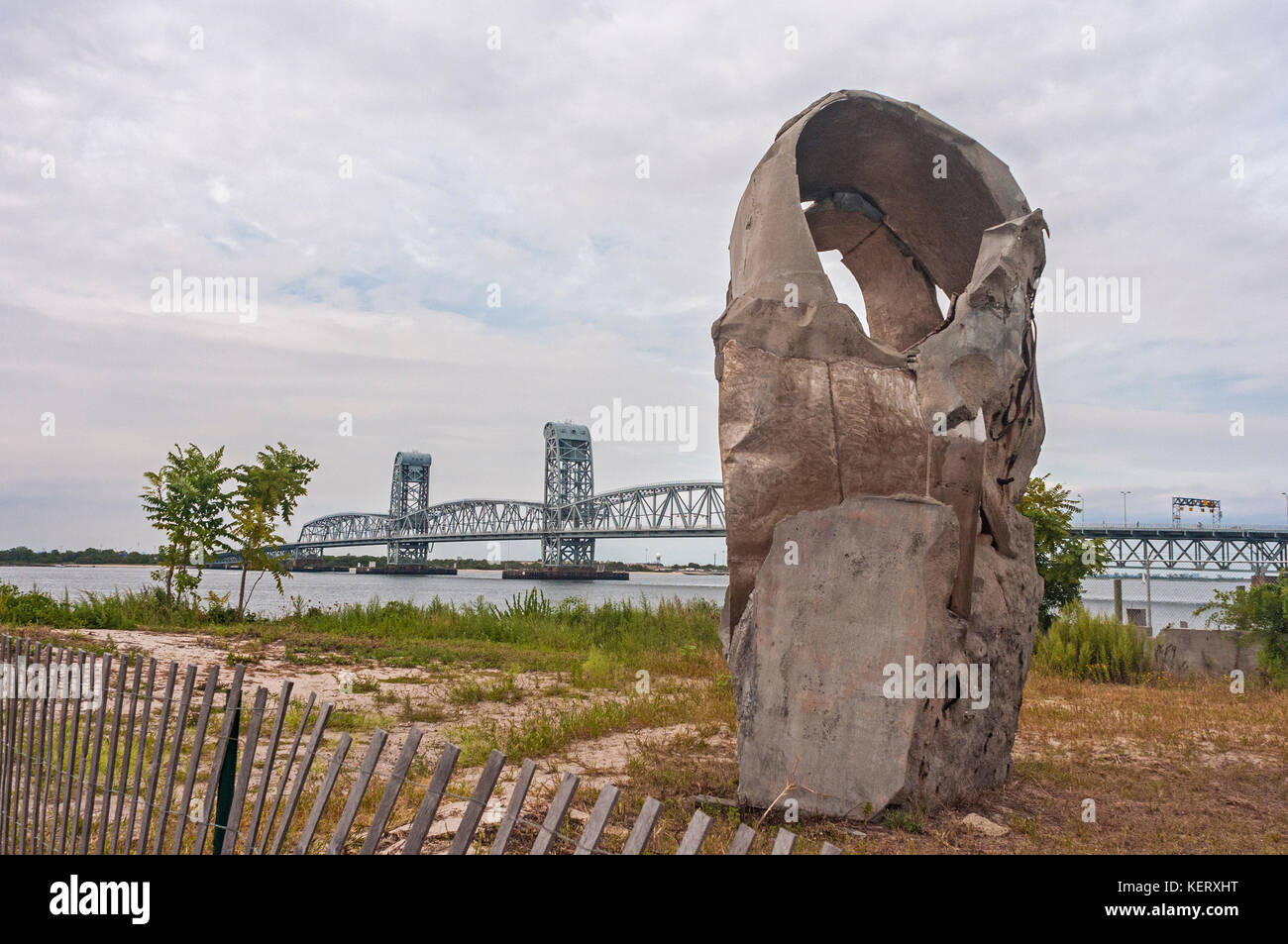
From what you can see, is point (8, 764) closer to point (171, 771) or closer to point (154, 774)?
point (154, 774)

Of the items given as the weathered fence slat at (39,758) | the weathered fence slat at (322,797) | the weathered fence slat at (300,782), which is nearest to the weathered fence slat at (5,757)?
the weathered fence slat at (39,758)

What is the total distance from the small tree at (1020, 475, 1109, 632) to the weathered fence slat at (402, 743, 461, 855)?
492 inches

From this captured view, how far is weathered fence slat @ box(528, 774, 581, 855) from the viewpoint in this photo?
2.30 meters

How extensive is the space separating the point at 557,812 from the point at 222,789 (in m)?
1.93

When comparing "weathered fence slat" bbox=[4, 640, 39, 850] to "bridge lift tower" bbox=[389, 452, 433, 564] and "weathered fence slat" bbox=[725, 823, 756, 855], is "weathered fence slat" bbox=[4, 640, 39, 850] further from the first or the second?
"bridge lift tower" bbox=[389, 452, 433, 564]

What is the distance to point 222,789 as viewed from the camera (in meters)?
3.47

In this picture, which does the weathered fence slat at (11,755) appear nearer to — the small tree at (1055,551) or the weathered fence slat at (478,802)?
the weathered fence slat at (478,802)

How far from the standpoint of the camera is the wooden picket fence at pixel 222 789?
239 centimetres

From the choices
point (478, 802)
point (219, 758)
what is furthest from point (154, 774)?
point (478, 802)

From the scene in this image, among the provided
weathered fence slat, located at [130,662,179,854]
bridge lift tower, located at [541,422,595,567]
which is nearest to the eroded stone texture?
weathered fence slat, located at [130,662,179,854]

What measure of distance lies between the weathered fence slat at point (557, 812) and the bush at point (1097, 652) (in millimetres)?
11564
